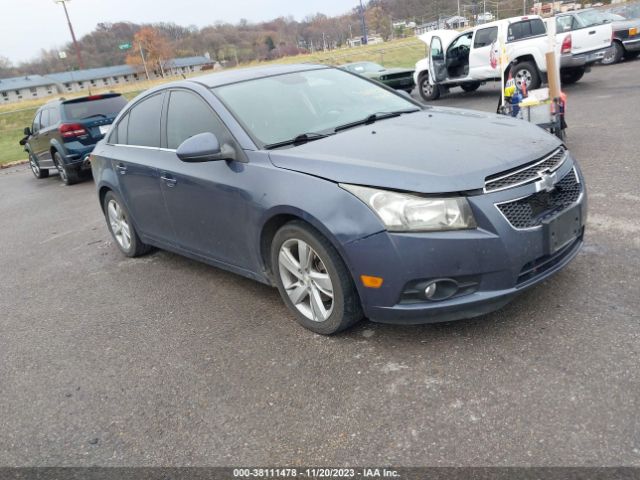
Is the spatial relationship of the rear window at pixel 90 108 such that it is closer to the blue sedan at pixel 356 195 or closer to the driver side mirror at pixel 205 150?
the blue sedan at pixel 356 195

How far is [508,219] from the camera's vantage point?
2.85 metres

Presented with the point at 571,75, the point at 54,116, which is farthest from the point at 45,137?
the point at 571,75

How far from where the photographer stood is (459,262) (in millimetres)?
2820

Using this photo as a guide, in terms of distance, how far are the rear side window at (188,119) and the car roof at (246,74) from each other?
0.58ft

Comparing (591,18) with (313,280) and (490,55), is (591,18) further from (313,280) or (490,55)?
(313,280)

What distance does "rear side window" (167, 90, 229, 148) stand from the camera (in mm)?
3928

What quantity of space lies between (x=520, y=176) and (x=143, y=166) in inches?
122

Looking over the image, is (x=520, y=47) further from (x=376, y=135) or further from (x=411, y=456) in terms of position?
(x=411, y=456)

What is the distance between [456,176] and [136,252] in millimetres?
3717

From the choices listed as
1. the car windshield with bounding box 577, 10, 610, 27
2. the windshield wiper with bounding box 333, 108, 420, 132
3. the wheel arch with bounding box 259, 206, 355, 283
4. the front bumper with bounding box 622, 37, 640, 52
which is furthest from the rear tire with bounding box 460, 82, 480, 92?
the wheel arch with bounding box 259, 206, 355, 283

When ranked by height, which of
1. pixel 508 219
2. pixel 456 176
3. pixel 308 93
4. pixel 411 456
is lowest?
pixel 411 456

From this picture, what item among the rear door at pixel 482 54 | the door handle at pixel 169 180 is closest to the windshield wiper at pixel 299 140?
the door handle at pixel 169 180

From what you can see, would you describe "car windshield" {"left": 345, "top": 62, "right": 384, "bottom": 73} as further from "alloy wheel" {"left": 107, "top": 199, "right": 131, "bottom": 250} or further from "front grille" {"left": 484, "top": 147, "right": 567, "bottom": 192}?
"front grille" {"left": 484, "top": 147, "right": 567, "bottom": 192}

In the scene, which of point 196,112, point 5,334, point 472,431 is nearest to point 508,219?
point 472,431
